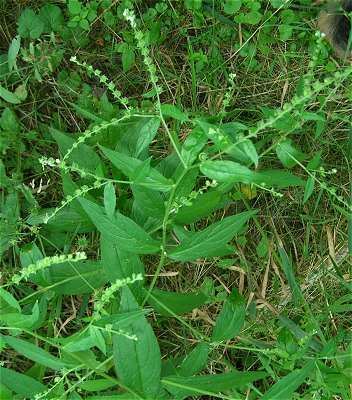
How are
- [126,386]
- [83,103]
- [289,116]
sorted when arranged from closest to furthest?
[126,386] → [289,116] → [83,103]

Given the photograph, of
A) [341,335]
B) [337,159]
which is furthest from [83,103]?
[341,335]

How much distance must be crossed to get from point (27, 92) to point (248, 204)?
80 centimetres

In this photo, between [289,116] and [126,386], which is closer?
[126,386]

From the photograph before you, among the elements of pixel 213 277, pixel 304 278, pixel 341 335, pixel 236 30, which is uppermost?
pixel 236 30

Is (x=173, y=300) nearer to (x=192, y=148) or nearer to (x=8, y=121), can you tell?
(x=192, y=148)

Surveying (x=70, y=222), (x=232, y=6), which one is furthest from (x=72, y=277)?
(x=232, y=6)

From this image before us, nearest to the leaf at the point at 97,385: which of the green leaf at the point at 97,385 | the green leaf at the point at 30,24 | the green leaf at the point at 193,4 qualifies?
the green leaf at the point at 97,385

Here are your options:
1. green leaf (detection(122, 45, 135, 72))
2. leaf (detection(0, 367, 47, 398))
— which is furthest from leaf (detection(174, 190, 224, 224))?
green leaf (detection(122, 45, 135, 72))

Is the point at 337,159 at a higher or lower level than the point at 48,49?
lower

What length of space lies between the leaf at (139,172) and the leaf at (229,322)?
0.45 meters

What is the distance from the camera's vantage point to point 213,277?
1.98m

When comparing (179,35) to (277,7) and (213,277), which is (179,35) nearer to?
(277,7)

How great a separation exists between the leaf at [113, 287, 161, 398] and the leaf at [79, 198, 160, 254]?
0.11 meters

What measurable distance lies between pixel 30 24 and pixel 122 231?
89 centimetres
